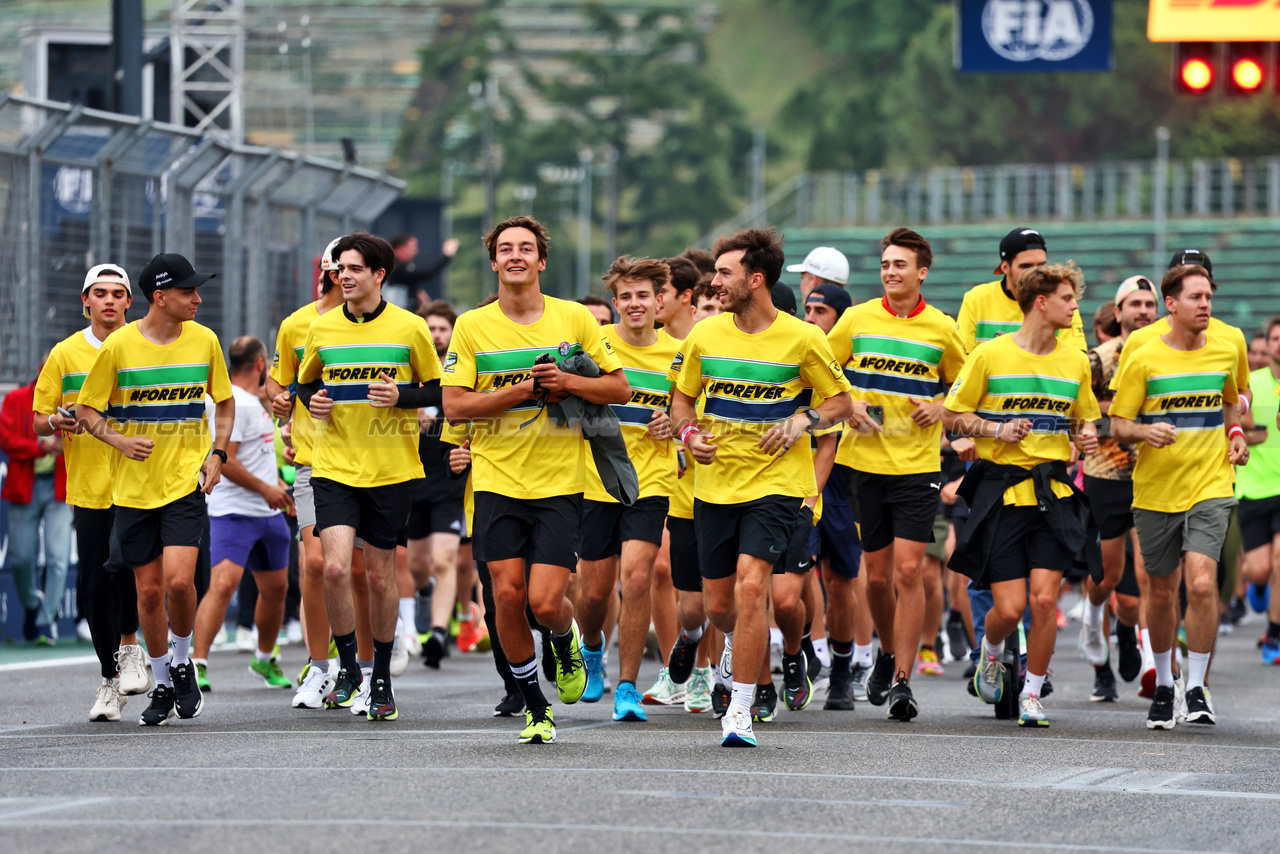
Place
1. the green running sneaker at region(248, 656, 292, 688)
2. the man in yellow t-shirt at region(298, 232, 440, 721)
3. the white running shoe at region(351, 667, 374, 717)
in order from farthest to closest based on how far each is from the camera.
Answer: the green running sneaker at region(248, 656, 292, 688), the white running shoe at region(351, 667, 374, 717), the man in yellow t-shirt at region(298, 232, 440, 721)

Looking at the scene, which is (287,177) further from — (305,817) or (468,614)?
(305,817)

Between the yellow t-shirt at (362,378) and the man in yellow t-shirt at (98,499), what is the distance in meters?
1.10

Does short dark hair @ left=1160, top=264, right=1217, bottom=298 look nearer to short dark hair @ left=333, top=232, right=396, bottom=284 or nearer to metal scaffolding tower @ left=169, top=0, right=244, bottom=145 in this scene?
short dark hair @ left=333, top=232, right=396, bottom=284

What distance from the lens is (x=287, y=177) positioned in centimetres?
1880

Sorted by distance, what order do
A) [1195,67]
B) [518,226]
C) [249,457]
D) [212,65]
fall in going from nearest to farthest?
[518,226]
[249,457]
[1195,67]
[212,65]

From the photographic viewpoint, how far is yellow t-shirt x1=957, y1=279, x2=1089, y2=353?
36.2ft

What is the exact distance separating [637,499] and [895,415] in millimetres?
1453

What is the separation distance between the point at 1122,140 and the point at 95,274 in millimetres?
82810

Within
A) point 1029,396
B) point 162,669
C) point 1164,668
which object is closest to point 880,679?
point 1164,668

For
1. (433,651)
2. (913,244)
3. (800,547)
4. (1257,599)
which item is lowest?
(1257,599)

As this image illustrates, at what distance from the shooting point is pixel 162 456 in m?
9.78

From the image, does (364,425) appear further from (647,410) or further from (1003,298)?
(1003,298)

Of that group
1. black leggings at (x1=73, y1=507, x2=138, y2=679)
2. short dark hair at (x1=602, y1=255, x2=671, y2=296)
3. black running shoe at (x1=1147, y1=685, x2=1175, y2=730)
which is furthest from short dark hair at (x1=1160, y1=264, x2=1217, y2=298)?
black leggings at (x1=73, y1=507, x2=138, y2=679)

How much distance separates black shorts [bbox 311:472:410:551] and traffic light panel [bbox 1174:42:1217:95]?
9.73 m
